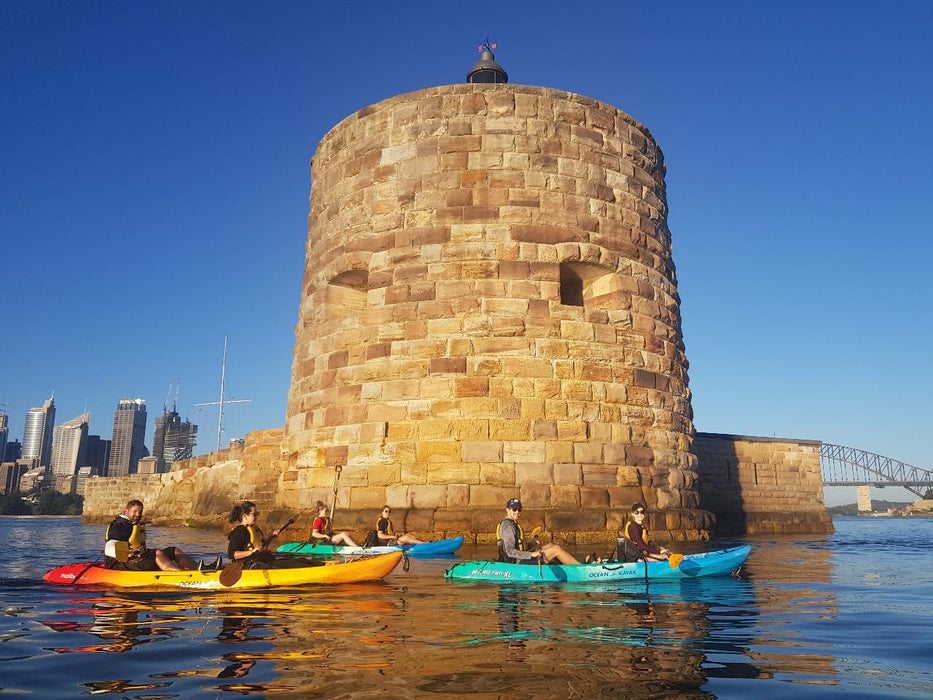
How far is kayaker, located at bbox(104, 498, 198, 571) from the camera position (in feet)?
23.0

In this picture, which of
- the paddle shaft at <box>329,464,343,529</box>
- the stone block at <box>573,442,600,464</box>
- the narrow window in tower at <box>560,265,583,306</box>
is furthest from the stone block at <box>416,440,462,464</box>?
the narrow window in tower at <box>560,265,583,306</box>

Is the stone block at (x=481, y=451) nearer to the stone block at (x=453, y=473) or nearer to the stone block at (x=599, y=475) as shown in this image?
the stone block at (x=453, y=473)

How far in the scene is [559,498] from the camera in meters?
10.1

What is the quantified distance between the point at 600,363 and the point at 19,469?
136450 mm

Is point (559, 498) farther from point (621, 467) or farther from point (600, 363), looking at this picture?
point (600, 363)

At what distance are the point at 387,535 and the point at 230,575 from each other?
3.38 metres

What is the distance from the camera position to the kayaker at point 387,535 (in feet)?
31.3

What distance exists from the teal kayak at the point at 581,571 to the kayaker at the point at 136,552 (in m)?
2.71

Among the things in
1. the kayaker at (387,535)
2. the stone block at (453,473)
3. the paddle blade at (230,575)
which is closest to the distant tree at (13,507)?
the kayaker at (387,535)

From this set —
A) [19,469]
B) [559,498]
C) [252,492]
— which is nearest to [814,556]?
[559,498]

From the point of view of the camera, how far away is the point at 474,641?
13.4 feet

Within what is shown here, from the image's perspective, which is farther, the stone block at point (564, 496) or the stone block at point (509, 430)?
the stone block at point (509, 430)

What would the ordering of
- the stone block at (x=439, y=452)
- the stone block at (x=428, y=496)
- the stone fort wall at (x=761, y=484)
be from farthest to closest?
1. the stone fort wall at (x=761, y=484)
2. the stone block at (x=439, y=452)
3. the stone block at (x=428, y=496)

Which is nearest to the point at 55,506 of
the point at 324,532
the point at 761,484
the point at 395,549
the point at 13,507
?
the point at 13,507
